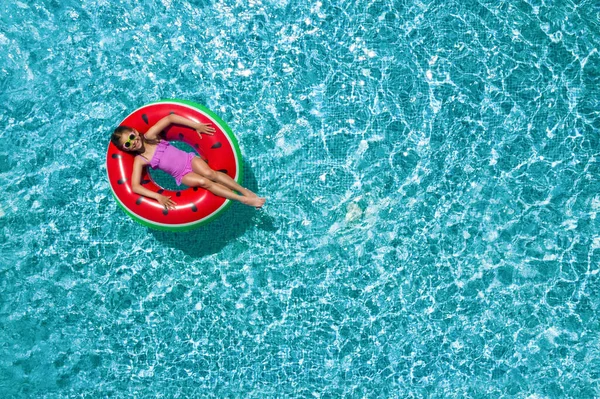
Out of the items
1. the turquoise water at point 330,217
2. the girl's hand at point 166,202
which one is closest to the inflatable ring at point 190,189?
the girl's hand at point 166,202

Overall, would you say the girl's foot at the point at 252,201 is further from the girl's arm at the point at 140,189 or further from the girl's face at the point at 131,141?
the girl's face at the point at 131,141

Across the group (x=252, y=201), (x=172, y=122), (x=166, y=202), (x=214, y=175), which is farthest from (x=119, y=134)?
(x=252, y=201)

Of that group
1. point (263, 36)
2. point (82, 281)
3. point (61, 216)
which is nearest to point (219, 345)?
point (82, 281)

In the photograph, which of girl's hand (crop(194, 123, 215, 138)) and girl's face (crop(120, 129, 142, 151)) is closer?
girl's face (crop(120, 129, 142, 151))

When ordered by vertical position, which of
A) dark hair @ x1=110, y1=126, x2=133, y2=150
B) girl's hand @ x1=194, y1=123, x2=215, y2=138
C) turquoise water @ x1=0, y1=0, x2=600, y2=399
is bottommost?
turquoise water @ x1=0, y1=0, x2=600, y2=399

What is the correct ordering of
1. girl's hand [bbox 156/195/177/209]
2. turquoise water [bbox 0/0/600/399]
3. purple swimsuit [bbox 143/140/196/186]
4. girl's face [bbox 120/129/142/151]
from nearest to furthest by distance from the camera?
1. girl's face [bbox 120/129/142/151]
2. girl's hand [bbox 156/195/177/209]
3. purple swimsuit [bbox 143/140/196/186]
4. turquoise water [bbox 0/0/600/399]

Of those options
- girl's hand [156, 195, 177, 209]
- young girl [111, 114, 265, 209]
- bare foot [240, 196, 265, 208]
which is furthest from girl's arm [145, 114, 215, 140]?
bare foot [240, 196, 265, 208]

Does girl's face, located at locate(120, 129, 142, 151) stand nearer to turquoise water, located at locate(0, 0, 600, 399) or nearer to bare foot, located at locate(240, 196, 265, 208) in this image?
bare foot, located at locate(240, 196, 265, 208)

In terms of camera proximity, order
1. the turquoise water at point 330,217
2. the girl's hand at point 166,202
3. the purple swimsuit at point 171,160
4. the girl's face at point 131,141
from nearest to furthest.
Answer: the girl's face at point 131,141
the girl's hand at point 166,202
the purple swimsuit at point 171,160
the turquoise water at point 330,217
